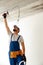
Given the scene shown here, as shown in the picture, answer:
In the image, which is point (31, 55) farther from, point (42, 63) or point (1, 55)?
point (1, 55)

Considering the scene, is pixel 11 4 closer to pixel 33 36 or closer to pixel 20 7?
pixel 20 7

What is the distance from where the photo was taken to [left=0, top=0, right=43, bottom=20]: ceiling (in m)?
2.29

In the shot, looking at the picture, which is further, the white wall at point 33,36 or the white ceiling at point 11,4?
the white ceiling at point 11,4

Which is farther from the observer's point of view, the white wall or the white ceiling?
the white ceiling

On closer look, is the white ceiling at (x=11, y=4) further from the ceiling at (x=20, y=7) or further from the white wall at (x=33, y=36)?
the white wall at (x=33, y=36)

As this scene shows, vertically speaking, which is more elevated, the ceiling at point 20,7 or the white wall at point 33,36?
the ceiling at point 20,7

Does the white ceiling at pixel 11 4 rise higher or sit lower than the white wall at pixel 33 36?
higher

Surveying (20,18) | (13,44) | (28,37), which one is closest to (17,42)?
(13,44)

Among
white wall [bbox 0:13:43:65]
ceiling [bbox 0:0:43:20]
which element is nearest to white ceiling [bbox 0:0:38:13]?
ceiling [bbox 0:0:43:20]

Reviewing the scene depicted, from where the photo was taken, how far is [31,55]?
7.66 feet

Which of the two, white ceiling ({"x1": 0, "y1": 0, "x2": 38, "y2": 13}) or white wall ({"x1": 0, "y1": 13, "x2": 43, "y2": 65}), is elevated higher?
white ceiling ({"x1": 0, "y1": 0, "x2": 38, "y2": 13})

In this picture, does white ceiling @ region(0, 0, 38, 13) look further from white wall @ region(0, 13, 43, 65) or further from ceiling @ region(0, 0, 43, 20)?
white wall @ region(0, 13, 43, 65)

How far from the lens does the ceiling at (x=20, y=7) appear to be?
2.29 meters

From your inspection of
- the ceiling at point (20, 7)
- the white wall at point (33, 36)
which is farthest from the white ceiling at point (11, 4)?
the white wall at point (33, 36)
